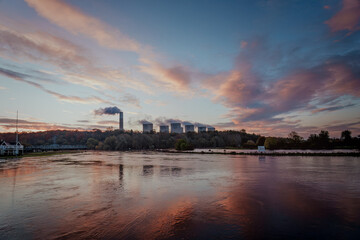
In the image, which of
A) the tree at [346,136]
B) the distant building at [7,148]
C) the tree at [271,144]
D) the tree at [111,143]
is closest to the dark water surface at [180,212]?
the distant building at [7,148]

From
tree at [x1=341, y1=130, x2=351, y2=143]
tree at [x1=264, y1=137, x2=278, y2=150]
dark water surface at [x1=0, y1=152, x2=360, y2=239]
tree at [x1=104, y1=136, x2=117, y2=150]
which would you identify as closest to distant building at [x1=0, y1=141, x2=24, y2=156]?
dark water surface at [x1=0, y1=152, x2=360, y2=239]

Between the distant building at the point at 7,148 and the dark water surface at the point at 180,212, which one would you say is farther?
the distant building at the point at 7,148

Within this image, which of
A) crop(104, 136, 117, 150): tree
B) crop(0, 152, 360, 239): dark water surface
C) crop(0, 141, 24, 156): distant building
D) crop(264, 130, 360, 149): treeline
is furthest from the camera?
crop(104, 136, 117, 150): tree

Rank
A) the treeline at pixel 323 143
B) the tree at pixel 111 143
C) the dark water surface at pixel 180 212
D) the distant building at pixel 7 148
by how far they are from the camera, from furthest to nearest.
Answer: the tree at pixel 111 143
the treeline at pixel 323 143
the distant building at pixel 7 148
the dark water surface at pixel 180 212

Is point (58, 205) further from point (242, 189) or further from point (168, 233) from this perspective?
point (242, 189)

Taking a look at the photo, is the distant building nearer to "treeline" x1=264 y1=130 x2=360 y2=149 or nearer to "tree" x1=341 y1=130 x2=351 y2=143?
"treeline" x1=264 y1=130 x2=360 y2=149

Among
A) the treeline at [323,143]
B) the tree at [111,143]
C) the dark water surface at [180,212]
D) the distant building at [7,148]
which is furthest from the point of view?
the tree at [111,143]

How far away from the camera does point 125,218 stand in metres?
10.5

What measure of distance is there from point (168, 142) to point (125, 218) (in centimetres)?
16923

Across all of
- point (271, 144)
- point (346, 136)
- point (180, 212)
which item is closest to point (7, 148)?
point (180, 212)

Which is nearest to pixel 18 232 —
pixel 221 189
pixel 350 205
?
pixel 221 189

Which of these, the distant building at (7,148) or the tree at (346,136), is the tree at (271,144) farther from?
the distant building at (7,148)

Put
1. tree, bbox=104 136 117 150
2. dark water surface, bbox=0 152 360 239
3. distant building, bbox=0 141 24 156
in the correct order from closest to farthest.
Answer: dark water surface, bbox=0 152 360 239
distant building, bbox=0 141 24 156
tree, bbox=104 136 117 150

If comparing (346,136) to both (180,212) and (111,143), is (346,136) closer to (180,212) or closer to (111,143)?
(180,212)
